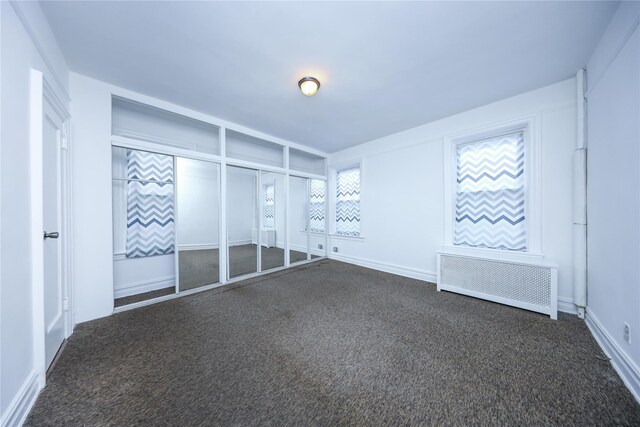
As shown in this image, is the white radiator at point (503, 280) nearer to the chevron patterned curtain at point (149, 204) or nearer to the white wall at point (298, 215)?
the white wall at point (298, 215)

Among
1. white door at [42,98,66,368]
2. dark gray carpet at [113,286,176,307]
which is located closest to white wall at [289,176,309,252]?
dark gray carpet at [113,286,176,307]

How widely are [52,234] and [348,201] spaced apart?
4279 mm

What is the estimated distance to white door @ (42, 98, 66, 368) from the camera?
162 cm

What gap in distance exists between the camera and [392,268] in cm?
397

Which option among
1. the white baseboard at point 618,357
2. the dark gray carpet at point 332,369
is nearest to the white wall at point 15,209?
→ the dark gray carpet at point 332,369

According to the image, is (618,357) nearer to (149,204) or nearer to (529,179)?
(529,179)

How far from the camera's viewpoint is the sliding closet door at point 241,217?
11.5 feet

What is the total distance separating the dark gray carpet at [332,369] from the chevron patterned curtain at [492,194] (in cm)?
99

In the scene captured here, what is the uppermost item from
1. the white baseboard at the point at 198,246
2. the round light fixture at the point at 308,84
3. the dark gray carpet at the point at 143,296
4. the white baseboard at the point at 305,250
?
the round light fixture at the point at 308,84

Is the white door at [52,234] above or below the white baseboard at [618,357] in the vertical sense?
above

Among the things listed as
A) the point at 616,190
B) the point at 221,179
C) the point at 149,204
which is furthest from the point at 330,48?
the point at 149,204

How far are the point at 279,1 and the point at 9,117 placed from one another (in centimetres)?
175

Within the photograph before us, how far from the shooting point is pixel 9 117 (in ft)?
3.86

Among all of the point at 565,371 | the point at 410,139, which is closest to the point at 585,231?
the point at 565,371
